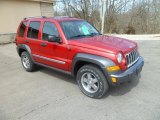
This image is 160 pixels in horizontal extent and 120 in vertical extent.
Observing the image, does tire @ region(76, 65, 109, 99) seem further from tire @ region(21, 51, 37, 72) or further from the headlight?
tire @ region(21, 51, 37, 72)

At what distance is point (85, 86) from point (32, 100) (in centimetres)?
130

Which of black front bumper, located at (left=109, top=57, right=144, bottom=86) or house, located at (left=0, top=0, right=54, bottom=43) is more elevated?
house, located at (left=0, top=0, right=54, bottom=43)

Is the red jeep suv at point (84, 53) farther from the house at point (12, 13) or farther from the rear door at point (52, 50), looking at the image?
the house at point (12, 13)

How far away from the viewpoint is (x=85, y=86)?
186 inches

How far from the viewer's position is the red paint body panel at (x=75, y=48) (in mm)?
4168

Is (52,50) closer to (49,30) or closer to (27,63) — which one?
(49,30)

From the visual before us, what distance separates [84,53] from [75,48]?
313mm

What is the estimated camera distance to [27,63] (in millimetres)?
6762

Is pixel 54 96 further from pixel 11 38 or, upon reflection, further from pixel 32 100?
pixel 11 38

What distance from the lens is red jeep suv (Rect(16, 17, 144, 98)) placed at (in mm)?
4109

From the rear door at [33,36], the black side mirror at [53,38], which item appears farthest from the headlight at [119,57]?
the rear door at [33,36]

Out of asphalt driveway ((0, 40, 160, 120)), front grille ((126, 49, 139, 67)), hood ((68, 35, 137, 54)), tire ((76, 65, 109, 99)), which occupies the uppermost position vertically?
hood ((68, 35, 137, 54))

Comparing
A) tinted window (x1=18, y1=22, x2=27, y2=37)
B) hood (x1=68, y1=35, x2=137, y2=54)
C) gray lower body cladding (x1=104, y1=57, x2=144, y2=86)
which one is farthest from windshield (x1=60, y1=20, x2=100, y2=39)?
tinted window (x1=18, y1=22, x2=27, y2=37)

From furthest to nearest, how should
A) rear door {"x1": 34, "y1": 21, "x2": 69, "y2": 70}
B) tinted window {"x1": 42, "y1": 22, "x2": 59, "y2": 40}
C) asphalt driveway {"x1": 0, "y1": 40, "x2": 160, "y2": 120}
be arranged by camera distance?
tinted window {"x1": 42, "y1": 22, "x2": 59, "y2": 40} → rear door {"x1": 34, "y1": 21, "x2": 69, "y2": 70} → asphalt driveway {"x1": 0, "y1": 40, "x2": 160, "y2": 120}
